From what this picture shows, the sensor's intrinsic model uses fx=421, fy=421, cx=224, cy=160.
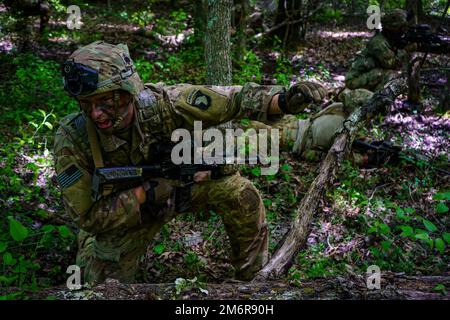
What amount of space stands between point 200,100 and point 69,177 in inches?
53.5

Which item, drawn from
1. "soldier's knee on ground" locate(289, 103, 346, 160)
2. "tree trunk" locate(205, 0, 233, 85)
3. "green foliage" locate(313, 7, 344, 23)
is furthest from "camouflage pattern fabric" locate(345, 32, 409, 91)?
"green foliage" locate(313, 7, 344, 23)

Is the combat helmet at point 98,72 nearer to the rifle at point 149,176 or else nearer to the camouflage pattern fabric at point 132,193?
the camouflage pattern fabric at point 132,193

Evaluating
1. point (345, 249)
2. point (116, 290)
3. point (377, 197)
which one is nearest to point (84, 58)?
point (116, 290)

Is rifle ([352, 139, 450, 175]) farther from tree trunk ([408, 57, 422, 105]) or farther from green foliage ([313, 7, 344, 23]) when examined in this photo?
green foliage ([313, 7, 344, 23])

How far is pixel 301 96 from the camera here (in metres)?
3.23

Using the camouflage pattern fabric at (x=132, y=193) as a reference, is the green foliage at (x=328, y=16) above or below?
above

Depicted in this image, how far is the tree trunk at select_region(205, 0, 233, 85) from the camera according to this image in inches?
231

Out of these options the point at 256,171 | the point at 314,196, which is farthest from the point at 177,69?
the point at 314,196

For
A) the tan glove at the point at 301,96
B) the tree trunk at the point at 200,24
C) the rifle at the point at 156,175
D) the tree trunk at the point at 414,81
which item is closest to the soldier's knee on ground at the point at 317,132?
the tree trunk at the point at 414,81

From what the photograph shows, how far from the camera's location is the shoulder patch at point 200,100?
156 inches

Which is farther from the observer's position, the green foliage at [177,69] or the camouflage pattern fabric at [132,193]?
the green foliage at [177,69]

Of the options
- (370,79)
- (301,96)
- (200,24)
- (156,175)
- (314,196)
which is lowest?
(314,196)

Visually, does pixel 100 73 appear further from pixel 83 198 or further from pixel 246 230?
pixel 246 230
